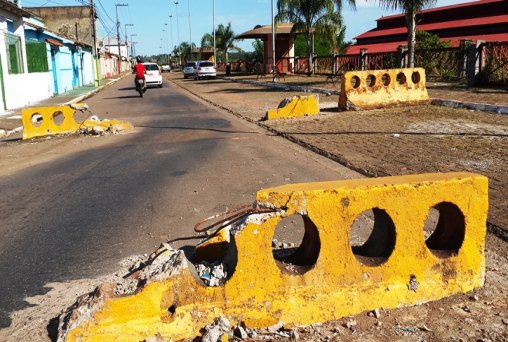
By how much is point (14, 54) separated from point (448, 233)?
2272 centimetres

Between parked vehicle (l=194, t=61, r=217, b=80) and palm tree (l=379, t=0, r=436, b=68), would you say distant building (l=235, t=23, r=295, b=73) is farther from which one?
palm tree (l=379, t=0, r=436, b=68)

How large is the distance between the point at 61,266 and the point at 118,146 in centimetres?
691

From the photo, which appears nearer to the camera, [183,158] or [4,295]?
[4,295]

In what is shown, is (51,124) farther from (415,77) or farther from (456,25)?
(456,25)

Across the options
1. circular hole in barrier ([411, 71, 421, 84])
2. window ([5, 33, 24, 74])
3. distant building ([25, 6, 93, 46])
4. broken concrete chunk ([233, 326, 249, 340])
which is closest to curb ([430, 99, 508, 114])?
circular hole in barrier ([411, 71, 421, 84])

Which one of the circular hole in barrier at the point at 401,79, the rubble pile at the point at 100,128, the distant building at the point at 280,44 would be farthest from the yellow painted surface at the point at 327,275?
the distant building at the point at 280,44

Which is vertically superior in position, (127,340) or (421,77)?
(421,77)

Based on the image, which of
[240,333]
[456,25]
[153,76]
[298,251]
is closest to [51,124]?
[298,251]

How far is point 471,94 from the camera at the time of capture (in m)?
18.4

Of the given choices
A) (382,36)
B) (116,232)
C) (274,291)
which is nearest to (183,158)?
(116,232)

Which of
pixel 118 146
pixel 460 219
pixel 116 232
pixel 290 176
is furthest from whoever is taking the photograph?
pixel 118 146

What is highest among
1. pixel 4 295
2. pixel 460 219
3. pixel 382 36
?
pixel 382 36

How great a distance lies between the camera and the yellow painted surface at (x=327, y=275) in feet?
11.2

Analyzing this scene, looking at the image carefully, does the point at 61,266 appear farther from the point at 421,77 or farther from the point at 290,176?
the point at 421,77
